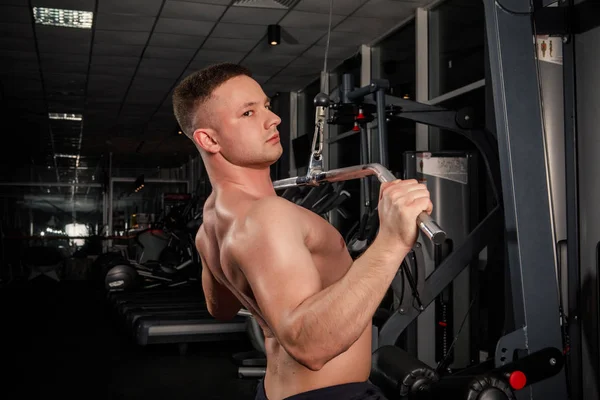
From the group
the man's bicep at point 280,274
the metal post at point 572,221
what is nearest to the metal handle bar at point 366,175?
the man's bicep at point 280,274

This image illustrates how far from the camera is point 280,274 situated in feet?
3.74

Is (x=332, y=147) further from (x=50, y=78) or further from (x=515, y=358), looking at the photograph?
(x=515, y=358)

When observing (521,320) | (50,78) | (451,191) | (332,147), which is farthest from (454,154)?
(50,78)

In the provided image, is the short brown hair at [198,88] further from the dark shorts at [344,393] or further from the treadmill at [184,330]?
the treadmill at [184,330]

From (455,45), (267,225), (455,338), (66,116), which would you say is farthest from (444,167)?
(66,116)

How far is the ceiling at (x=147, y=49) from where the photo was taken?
519 centimetres

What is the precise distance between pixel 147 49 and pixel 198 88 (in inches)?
210

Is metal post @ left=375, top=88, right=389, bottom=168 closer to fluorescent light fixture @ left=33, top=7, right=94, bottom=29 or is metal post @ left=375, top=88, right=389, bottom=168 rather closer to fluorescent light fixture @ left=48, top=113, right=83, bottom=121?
fluorescent light fixture @ left=33, top=7, right=94, bottom=29

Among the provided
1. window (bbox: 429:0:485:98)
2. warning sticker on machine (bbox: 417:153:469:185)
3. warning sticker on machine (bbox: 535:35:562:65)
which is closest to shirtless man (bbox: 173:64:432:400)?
warning sticker on machine (bbox: 535:35:562:65)

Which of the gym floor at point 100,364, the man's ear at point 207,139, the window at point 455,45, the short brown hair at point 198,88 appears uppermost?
the window at point 455,45

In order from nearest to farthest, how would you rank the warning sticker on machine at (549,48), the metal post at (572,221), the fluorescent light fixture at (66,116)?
1. the metal post at (572,221)
2. the warning sticker on machine at (549,48)
3. the fluorescent light fixture at (66,116)

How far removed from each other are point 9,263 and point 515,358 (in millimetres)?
10230

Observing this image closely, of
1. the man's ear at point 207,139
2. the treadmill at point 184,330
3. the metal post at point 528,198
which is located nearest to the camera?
the man's ear at point 207,139

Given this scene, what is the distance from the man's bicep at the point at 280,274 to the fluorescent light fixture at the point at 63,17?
15.2 ft
